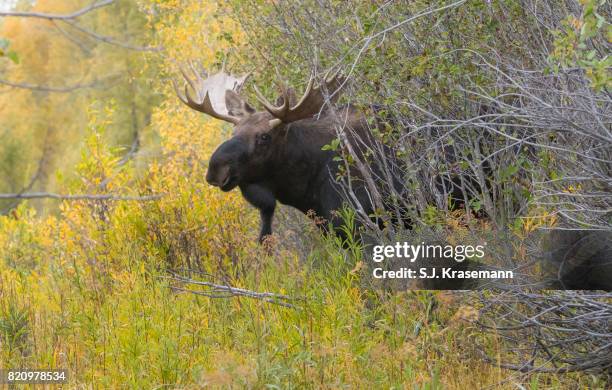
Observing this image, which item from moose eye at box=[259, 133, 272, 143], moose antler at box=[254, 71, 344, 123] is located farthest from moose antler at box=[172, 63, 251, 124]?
moose antler at box=[254, 71, 344, 123]

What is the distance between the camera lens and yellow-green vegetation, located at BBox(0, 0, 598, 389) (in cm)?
548

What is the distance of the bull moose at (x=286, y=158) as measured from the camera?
8156mm

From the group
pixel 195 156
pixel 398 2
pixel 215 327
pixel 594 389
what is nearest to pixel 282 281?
pixel 215 327

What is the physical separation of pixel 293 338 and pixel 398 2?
2.61 meters

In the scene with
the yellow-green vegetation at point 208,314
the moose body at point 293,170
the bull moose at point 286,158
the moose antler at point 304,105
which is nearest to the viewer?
the yellow-green vegetation at point 208,314

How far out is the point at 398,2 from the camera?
7023 mm

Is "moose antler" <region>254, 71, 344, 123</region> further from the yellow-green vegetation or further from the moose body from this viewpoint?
the yellow-green vegetation

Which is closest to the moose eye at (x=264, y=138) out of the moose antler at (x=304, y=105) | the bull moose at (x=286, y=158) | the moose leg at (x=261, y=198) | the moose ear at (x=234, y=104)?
the bull moose at (x=286, y=158)

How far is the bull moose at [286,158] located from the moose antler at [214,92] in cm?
34

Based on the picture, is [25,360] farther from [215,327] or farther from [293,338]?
[293,338]

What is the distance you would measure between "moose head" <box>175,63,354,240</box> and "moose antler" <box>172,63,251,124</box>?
362 mm

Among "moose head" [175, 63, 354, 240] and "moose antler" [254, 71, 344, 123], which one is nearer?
"moose antler" [254, 71, 344, 123]

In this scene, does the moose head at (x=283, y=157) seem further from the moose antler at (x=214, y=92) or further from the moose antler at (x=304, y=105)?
the moose antler at (x=214, y=92)

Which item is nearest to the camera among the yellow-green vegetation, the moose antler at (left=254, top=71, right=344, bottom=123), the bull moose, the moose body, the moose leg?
the yellow-green vegetation
